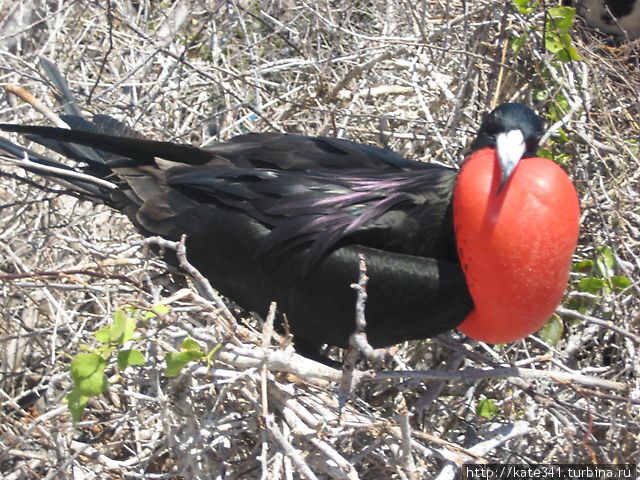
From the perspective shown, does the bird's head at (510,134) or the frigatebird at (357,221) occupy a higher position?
the bird's head at (510,134)

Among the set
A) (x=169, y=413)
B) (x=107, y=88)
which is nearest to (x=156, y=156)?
(x=107, y=88)

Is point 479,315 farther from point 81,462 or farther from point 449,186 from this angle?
point 81,462

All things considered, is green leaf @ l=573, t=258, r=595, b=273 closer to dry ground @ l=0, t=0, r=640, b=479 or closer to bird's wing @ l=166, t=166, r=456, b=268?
dry ground @ l=0, t=0, r=640, b=479

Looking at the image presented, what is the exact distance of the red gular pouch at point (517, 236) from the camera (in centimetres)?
230

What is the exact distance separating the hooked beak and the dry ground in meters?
0.51

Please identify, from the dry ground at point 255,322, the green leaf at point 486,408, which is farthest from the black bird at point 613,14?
the green leaf at point 486,408

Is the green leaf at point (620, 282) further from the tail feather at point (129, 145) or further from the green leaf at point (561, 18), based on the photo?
the tail feather at point (129, 145)

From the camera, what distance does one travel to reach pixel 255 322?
2.92 metres

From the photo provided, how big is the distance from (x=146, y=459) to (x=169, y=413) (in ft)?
0.52

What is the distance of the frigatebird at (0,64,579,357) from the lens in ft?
7.66

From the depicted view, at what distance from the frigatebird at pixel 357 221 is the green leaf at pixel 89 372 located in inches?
28.4

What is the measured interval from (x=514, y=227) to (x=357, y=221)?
16.6 inches

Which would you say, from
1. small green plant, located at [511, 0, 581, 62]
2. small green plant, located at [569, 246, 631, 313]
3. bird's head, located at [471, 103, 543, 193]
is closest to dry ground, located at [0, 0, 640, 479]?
small green plant, located at [569, 246, 631, 313]

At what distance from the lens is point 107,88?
3.44 meters
